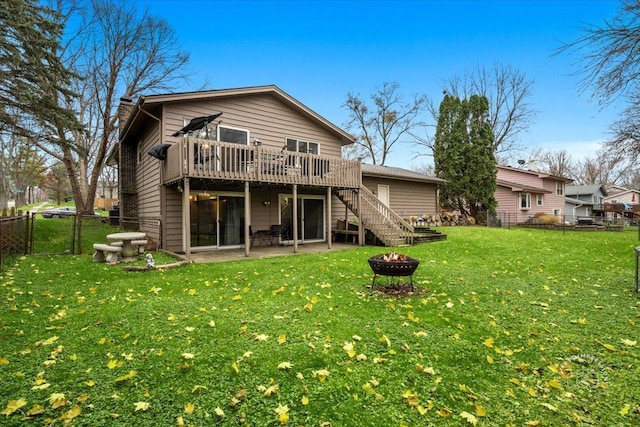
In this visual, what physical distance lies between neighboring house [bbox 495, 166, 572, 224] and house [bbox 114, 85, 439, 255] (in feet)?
54.2

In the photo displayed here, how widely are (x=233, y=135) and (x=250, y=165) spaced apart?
2.48 meters

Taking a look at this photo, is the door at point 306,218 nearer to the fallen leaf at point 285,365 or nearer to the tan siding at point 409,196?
the tan siding at point 409,196

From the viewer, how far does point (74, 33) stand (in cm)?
2053

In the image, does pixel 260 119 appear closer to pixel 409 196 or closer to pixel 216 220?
pixel 216 220

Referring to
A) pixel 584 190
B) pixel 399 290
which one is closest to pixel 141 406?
pixel 399 290

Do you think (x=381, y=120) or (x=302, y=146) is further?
(x=381, y=120)

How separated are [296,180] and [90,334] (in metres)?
7.90

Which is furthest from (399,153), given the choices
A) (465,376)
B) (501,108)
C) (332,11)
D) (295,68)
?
(465,376)

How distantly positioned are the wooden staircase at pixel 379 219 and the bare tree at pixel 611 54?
271 inches

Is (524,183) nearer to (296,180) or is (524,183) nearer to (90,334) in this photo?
(296,180)

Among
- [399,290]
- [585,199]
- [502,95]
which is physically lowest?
[399,290]

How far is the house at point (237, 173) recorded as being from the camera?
386 inches

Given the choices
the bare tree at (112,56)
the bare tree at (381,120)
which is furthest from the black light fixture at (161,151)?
the bare tree at (381,120)

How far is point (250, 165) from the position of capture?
10.1 m
